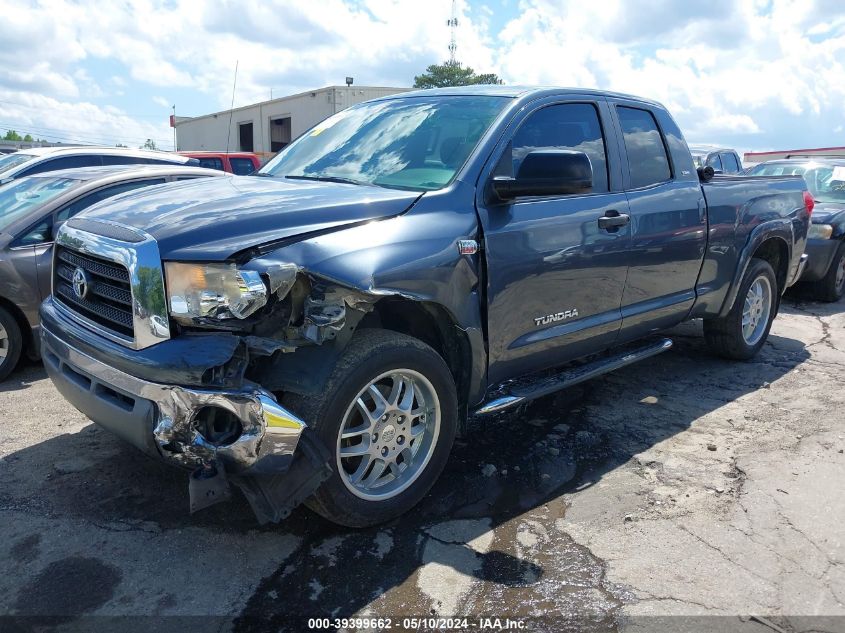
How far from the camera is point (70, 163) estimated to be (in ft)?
31.8

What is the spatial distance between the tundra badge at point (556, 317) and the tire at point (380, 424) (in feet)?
2.35

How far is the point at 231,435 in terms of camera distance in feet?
8.69

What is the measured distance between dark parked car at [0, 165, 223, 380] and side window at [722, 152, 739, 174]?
1238 cm

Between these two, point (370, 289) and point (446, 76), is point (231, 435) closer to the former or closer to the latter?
point (370, 289)

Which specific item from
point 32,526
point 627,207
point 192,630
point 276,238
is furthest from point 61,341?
point 627,207

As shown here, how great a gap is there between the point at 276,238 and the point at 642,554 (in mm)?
2074

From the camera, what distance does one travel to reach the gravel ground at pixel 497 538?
2.66 metres

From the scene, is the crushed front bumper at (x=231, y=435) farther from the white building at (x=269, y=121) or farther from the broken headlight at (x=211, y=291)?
the white building at (x=269, y=121)

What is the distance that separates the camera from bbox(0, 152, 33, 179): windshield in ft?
31.1

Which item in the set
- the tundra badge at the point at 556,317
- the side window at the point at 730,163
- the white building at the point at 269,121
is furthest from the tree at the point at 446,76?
the tundra badge at the point at 556,317

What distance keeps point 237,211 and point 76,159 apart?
319 inches

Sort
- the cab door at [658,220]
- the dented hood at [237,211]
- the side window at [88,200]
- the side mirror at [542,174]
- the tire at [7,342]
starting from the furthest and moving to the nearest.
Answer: the side window at [88,200] < the tire at [7,342] < the cab door at [658,220] < the side mirror at [542,174] < the dented hood at [237,211]

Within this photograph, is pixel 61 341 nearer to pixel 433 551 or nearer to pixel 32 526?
pixel 32 526

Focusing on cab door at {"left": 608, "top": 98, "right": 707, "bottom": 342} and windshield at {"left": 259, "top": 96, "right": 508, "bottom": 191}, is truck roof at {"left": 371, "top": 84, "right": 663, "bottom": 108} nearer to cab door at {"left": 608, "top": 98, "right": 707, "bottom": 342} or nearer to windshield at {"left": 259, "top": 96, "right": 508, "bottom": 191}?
windshield at {"left": 259, "top": 96, "right": 508, "bottom": 191}
